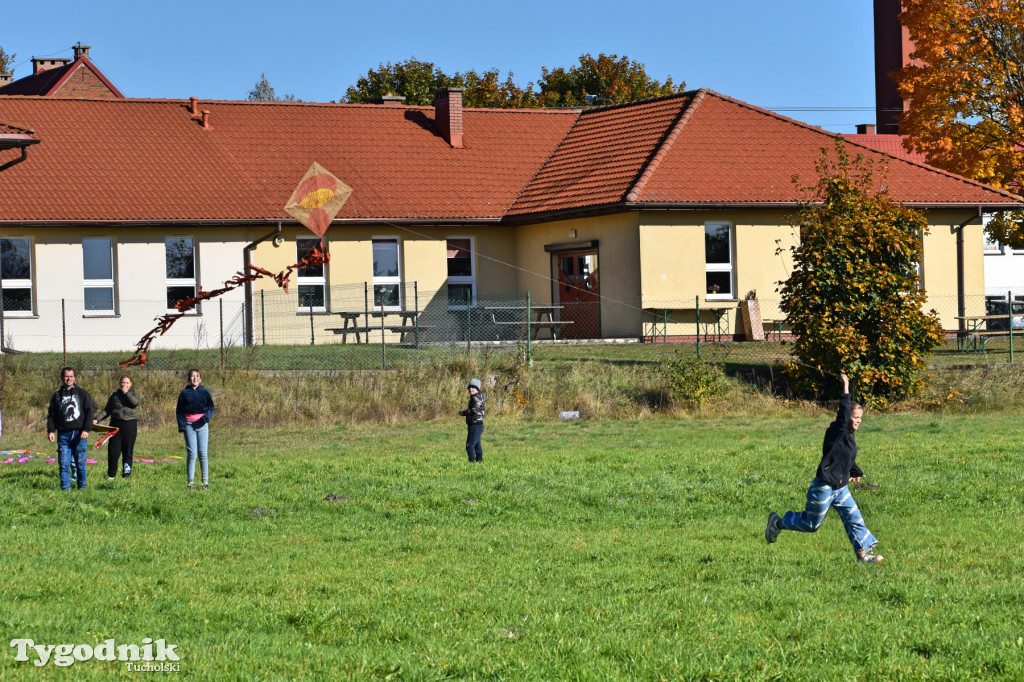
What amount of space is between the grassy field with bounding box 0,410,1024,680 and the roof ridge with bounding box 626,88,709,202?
1260 centimetres

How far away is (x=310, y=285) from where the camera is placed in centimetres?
3162

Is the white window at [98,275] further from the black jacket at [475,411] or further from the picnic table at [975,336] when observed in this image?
the picnic table at [975,336]

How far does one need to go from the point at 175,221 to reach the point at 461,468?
56.4 feet

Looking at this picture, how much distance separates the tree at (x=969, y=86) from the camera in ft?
115

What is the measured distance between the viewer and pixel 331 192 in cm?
926

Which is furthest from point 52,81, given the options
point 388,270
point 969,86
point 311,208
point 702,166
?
point 311,208

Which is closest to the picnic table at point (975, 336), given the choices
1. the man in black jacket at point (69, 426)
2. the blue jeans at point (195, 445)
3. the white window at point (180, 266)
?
the white window at point (180, 266)

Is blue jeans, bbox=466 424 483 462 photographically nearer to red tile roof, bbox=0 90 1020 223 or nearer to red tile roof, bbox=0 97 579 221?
red tile roof, bbox=0 90 1020 223

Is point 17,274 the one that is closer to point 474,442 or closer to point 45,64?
point 474,442

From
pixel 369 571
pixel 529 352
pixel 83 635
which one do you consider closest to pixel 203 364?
pixel 529 352

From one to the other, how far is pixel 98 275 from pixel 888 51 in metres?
39.9

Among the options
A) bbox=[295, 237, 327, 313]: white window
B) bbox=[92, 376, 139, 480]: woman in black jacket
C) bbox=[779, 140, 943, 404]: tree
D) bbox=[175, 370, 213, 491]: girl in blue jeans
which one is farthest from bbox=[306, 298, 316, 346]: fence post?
bbox=[175, 370, 213, 491]: girl in blue jeans

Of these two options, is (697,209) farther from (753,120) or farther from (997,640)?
(997,640)

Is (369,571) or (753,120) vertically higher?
(753,120)
